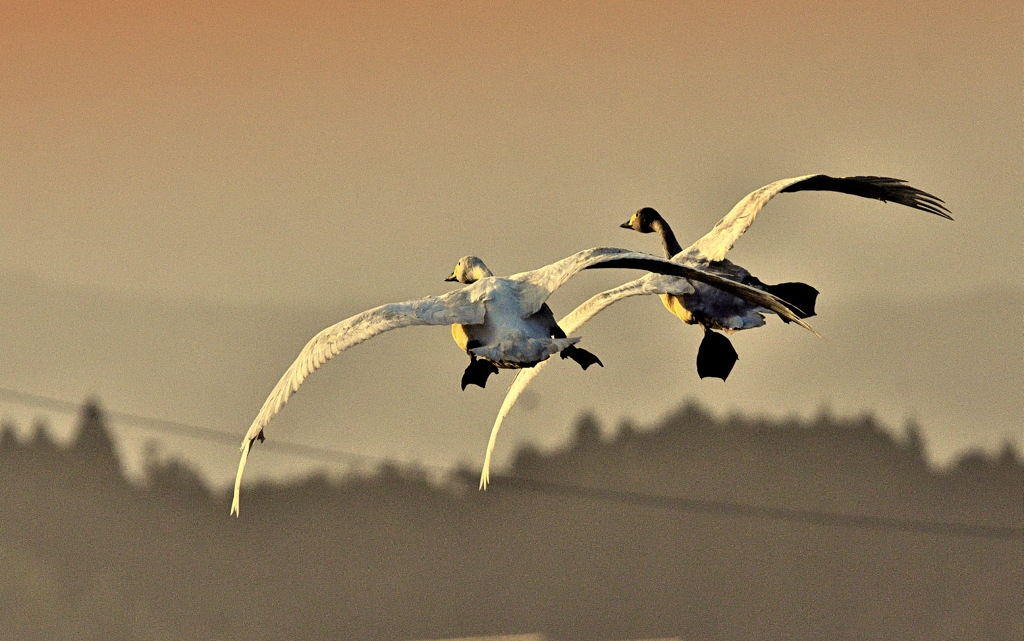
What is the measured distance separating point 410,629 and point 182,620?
38.0 feet

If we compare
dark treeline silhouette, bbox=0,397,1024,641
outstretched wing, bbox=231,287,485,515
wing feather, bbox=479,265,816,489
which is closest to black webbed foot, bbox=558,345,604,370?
wing feather, bbox=479,265,816,489

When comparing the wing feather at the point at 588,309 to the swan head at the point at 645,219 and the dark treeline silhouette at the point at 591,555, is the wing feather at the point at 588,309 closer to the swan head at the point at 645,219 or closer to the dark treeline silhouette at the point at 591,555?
the swan head at the point at 645,219

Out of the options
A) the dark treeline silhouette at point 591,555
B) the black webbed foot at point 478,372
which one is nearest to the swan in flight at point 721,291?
the black webbed foot at point 478,372

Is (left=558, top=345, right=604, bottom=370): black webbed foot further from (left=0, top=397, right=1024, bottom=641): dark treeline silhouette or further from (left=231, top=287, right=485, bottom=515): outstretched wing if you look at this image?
(left=0, top=397, right=1024, bottom=641): dark treeline silhouette

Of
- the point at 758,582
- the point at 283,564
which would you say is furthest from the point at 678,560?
the point at 283,564

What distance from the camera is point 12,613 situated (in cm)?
6056

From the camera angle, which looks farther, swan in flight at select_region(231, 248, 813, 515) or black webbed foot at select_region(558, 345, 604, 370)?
black webbed foot at select_region(558, 345, 604, 370)

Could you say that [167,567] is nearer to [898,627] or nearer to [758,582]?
[758,582]

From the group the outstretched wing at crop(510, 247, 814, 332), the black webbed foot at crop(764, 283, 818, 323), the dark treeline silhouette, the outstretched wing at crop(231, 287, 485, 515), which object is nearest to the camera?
the outstretched wing at crop(231, 287, 485, 515)

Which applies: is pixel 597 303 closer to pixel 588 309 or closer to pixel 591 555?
pixel 588 309

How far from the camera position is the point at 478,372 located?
51.7 feet

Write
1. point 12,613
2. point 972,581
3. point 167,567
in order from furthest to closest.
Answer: point 167,567 → point 12,613 → point 972,581

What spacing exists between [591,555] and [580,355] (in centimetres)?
4121

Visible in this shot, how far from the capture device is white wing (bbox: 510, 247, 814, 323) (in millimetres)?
14461
